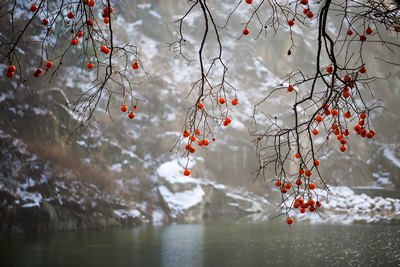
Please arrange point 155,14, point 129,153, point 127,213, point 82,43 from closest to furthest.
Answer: point 82,43 → point 127,213 → point 129,153 → point 155,14

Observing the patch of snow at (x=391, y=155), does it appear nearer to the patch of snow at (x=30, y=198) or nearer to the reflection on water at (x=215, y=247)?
the reflection on water at (x=215, y=247)

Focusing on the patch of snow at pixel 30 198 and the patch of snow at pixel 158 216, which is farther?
the patch of snow at pixel 158 216

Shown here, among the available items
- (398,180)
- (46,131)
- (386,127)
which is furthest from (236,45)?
(46,131)

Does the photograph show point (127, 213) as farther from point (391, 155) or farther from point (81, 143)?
point (391, 155)

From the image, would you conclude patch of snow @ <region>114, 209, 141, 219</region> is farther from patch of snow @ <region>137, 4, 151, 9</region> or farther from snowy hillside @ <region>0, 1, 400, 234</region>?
patch of snow @ <region>137, 4, 151, 9</region>

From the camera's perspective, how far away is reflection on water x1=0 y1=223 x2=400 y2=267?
52.0 feet

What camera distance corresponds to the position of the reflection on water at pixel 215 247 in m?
15.9

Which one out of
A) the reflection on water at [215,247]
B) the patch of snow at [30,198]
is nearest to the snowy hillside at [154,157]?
the patch of snow at [30,198]

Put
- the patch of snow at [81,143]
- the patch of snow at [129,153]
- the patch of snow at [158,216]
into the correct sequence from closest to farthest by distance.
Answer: the patch of snow at [158,216], the patch of snow at [81,143], the patch of snow at [129,153]

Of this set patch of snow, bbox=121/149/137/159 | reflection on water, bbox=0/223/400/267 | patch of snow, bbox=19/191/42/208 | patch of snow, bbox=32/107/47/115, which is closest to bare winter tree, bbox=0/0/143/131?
reflection on water, bbox=0/223/400/267

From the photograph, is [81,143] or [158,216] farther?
[81,143]

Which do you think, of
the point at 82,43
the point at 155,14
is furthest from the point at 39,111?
the point at 82,43

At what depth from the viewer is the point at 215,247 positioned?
1914cm

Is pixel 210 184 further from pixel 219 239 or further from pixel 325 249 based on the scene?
pixel 325 249
